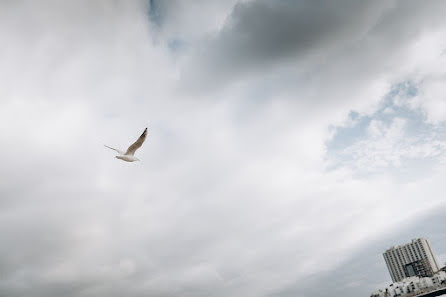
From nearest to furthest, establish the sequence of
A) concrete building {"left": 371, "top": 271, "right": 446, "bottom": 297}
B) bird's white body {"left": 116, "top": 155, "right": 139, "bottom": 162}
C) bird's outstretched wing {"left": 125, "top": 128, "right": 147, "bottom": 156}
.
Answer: bird's outstretched wing {"left": 125, "top": 128, "right": 147, "bottom": 156} → bird's white body {"left": 116, "top": 155, "right": 139, "bottom": 162} → concrete building {"left": 371, "top": 271, "right": 446, "bottom": 297}

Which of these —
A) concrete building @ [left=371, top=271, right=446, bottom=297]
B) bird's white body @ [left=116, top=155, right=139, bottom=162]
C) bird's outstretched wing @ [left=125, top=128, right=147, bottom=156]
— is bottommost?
concrete building @ [left=371, top=271, right=446, bottom=297]

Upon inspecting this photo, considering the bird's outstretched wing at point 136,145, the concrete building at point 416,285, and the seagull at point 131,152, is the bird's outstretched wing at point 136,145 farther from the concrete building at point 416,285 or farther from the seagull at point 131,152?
the concrete building at point 416,285

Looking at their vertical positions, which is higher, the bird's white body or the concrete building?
the bird's white body

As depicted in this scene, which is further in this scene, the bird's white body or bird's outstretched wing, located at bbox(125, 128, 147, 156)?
the bird's white body

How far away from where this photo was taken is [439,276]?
6353 inches

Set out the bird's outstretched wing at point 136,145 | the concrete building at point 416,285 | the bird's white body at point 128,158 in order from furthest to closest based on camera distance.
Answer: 1. the concrete building at point 416,285
2. the bird's white body at point 128,158
3. the bird's outstretched wing at point 136,145

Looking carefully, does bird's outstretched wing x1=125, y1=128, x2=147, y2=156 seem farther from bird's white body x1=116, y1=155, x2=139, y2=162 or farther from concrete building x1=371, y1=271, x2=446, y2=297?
concrete building x1=371, y1=271, x2=446, y2=297

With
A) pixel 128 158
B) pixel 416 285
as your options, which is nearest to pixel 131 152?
pixel 128 158

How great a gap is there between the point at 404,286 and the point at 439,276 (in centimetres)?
1701

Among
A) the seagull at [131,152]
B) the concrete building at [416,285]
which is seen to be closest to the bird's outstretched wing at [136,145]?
the seagull at [131,152]

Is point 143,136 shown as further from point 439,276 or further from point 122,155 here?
point 439,276

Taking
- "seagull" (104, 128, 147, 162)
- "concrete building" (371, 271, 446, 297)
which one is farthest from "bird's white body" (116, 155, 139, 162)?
"concrete building" (371, 271, 446, 297)

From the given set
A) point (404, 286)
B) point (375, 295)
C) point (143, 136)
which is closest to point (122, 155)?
point (143, 136)

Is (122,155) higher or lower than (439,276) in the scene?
higher
